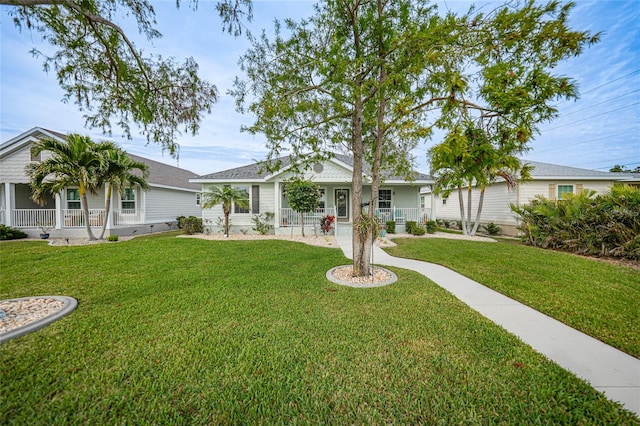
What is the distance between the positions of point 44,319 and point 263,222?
10.6m

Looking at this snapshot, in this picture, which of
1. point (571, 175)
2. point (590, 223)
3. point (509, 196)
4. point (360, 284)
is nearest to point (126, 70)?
point (360, 284)

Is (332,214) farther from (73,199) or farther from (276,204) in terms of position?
(73,199)

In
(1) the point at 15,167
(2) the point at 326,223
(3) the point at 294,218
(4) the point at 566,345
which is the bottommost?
(4) the point at 566,345

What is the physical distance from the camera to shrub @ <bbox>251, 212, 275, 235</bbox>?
13.4 meters

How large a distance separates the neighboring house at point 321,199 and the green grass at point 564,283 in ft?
17.1

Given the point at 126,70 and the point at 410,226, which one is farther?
the point at 410,226

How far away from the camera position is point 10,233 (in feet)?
38.1

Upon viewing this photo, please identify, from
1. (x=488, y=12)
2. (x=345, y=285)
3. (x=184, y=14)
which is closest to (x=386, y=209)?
(x=345, y=285)

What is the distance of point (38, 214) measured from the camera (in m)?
12.7

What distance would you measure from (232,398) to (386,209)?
13.2 m

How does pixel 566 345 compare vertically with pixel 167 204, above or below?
below

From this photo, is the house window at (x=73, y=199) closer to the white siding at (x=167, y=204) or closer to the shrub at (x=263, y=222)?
the white siding at (x=167, y=204)

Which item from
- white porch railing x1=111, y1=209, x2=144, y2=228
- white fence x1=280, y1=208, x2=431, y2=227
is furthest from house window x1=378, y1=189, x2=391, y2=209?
white porch railing x1=111, y1=209, x2=144, y2=228

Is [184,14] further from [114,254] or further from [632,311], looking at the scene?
[632,311]
